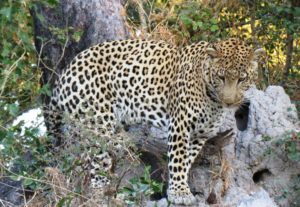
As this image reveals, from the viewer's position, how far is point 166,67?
9531mm

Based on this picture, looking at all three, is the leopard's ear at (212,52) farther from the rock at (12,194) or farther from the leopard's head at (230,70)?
the rock at (12,194)

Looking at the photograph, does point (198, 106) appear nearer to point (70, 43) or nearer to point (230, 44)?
point (230, 44)

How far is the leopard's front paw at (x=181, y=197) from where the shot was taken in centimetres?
885

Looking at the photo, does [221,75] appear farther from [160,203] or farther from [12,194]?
[12,194]

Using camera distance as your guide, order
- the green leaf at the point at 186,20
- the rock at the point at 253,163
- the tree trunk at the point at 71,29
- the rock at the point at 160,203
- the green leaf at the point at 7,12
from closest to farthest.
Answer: the green leaf at the point at 7,12, the rock at the point at 160,203, the rock at the point at 253,163, the tree trunk at the point at 71,29, the green leaf at the point at 186,20

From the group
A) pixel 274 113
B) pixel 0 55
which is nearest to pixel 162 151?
pixel 274 113

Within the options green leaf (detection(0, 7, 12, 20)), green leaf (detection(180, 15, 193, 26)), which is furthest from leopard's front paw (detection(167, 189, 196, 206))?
green leaf (detection(0, 7, 12, 20))

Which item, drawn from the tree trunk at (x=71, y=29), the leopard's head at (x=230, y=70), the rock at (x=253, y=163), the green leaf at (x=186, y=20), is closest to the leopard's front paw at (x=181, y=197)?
the rock at (x=253, y=163)

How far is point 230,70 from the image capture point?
873cm

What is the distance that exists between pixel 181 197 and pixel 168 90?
1.28 metres

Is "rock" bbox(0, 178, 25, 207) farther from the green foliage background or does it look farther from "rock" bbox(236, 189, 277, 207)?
"rock" bbox(236, 189, 277, 207)

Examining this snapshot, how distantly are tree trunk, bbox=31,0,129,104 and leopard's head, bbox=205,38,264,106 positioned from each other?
2238mm

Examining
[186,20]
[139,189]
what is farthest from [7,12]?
[186,20]

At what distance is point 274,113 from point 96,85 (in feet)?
6.66
